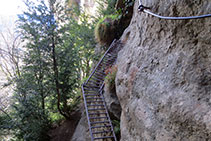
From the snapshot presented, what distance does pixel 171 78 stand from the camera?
2.13 meters

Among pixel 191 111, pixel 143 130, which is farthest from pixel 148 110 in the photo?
pixel 191 111

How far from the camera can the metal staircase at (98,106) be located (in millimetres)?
4605

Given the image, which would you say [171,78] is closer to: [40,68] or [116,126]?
[116,126]

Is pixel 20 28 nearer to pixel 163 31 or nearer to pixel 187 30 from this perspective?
pixel 163 31

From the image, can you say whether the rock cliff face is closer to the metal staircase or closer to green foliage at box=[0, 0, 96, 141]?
the metal staircase

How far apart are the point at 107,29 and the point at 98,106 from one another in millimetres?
5162

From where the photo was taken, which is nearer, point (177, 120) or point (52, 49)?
point (177, 120)

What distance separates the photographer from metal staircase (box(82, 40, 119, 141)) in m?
4.61

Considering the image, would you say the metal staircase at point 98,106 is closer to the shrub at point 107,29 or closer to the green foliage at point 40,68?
the shrub at point 107,29

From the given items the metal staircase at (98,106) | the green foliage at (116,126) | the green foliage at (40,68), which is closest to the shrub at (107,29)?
the metal staircase at (98,106)

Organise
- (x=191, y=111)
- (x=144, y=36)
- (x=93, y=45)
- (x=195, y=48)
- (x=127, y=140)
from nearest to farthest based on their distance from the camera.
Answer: (x=191, y=111) → (x=195, y=48) → (x=144, y=36) → (x=127, y=140) → (x=93, y=45)

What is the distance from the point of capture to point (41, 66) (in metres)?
7.45

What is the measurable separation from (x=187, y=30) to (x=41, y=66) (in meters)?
7.39

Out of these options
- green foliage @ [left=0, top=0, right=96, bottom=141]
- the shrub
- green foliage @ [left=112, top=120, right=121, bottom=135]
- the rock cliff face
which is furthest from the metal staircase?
green foliage @ [left=0, top=0, right=96, bottom=141]
